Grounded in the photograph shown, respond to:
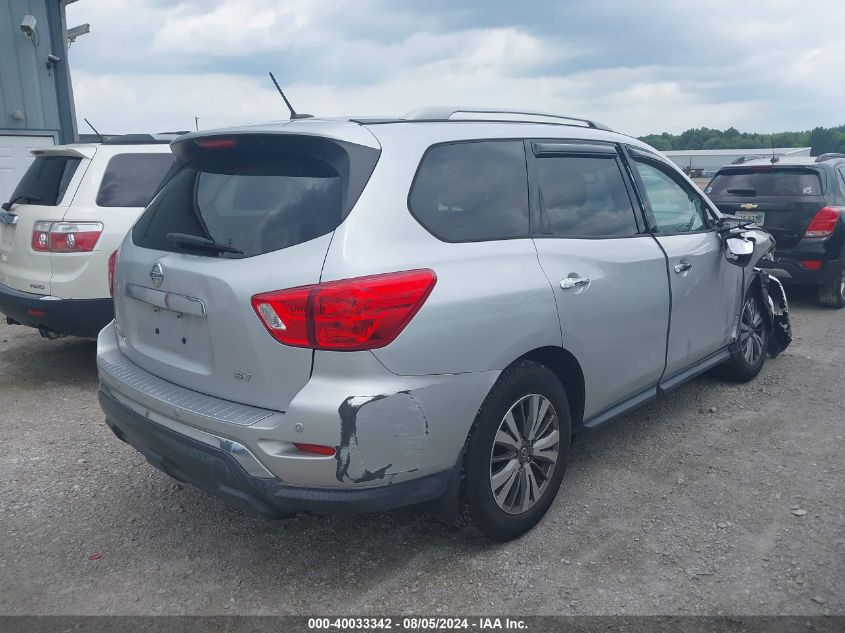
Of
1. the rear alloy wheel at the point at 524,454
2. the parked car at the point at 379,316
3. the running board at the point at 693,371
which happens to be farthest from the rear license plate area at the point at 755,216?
the rear alloy wheel at the point at 524,454

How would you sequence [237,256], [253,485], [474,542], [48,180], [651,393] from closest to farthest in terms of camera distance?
1. [253,485]
2. [237,256]
3. [474,542]
4. [651,393]
5. [48,180]

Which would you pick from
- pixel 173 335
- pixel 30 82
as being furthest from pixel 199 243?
pixel 30 82

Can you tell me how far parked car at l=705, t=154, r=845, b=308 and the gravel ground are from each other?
380cm

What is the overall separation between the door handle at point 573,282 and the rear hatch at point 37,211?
386 centimetres

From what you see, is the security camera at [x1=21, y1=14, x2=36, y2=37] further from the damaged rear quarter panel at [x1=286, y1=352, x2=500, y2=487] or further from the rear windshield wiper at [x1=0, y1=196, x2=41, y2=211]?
the damaged rear quarter panel at [x1=286, y1=352, x2=500, y2=487]

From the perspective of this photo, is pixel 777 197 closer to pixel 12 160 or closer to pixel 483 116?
pixel 483 116

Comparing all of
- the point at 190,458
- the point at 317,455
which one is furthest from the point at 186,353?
the point at 317,455

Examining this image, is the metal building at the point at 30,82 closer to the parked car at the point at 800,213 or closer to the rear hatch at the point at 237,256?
the rear hatch at the point at 237,256

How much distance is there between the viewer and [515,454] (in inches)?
122

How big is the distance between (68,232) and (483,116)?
136 inches

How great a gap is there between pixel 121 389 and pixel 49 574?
809mm

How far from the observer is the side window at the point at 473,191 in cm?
285

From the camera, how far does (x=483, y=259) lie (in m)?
2.91

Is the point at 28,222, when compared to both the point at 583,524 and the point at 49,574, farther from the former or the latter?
the point at 583,524
